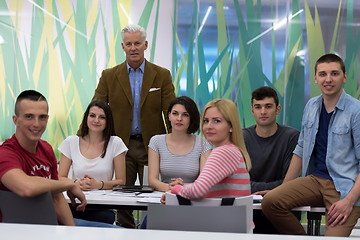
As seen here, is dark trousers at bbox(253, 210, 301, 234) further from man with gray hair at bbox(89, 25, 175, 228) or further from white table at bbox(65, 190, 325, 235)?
man with gray hair at bbox(89, 25, 175, 228)

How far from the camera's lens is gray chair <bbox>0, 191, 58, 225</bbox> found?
1909 mm

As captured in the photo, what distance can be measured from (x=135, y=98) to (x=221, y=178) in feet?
6.08

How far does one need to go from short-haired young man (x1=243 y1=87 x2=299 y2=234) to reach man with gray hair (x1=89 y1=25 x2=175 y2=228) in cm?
77

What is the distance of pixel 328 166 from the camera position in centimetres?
313

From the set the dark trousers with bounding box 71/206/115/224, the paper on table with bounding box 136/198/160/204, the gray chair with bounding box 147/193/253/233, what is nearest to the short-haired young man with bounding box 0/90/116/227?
the paper on table with bounding box 136/198/160/204

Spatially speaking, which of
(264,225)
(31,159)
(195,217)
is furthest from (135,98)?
(195,217)

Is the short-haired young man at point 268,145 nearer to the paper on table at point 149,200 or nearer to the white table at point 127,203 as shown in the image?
the white table at point 127,203

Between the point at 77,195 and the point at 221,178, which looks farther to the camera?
the point at 77,195

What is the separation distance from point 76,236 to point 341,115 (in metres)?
2.28

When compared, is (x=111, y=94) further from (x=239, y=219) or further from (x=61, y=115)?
(x=239, y=219)

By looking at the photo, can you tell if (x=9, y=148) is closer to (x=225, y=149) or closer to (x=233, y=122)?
(x=225, y=149)

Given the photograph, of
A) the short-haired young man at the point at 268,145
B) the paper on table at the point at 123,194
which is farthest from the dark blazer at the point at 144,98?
the paper on table at the point at 123,194

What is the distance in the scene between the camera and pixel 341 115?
125 inches

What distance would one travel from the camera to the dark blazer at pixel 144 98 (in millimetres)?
3992
